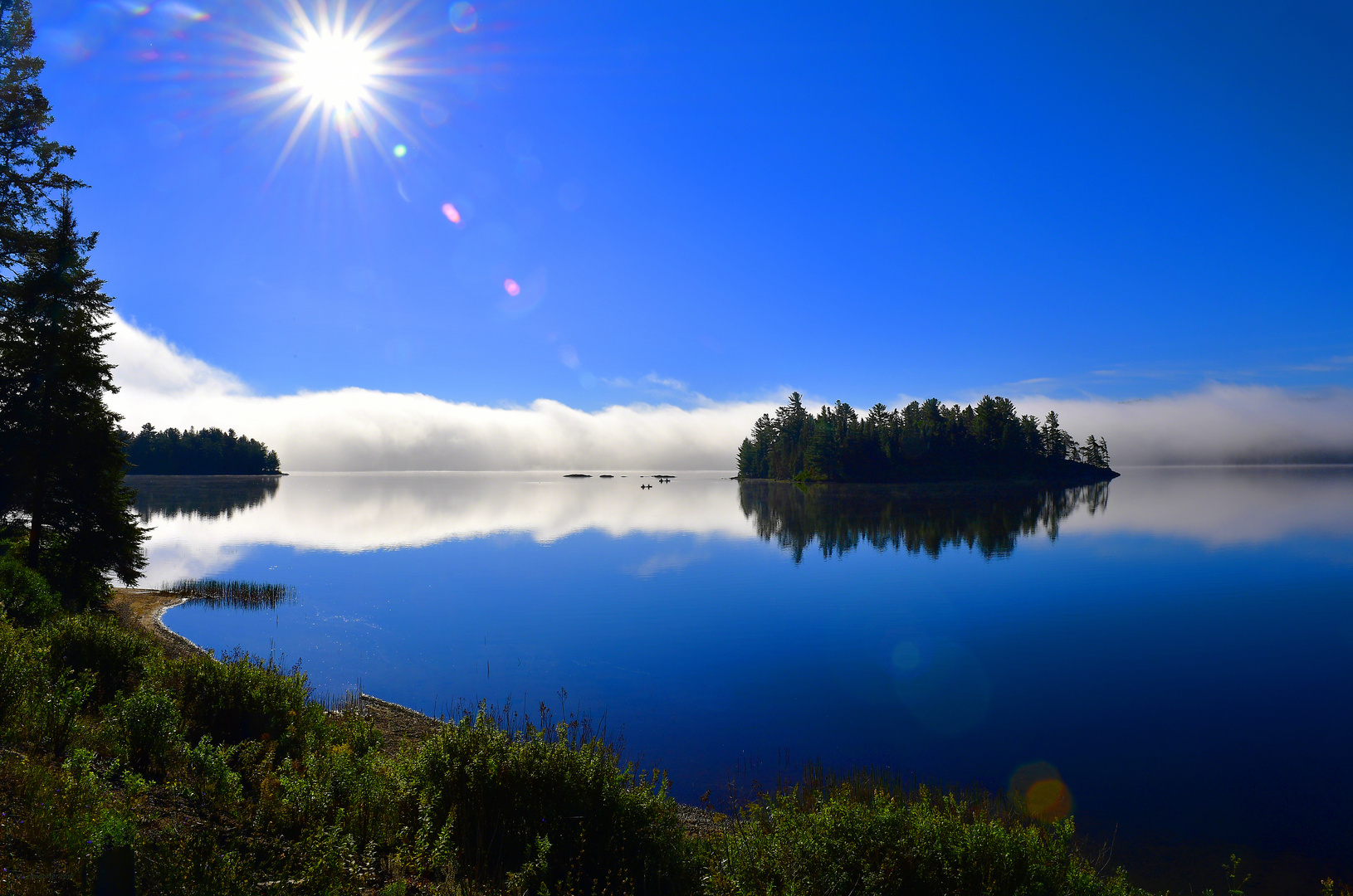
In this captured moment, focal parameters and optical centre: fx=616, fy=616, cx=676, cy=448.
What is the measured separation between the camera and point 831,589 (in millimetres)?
35406

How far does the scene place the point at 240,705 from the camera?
39.6 ft

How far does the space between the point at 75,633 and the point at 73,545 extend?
1681 centimetres

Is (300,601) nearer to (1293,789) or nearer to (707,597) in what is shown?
(707,597)

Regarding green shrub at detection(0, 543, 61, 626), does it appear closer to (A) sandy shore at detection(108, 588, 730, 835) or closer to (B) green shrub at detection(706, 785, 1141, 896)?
(A) sandy shore at detection(108, 588, 730, 835)

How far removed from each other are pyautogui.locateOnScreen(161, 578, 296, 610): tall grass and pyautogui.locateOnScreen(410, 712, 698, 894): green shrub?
30.5m

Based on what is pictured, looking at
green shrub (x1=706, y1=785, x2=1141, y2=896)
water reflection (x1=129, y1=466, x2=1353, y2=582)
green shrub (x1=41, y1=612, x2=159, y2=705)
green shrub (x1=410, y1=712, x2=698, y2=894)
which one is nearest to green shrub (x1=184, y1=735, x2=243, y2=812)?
green shrub (x1=410, y1=712, x2=698, y2=894)

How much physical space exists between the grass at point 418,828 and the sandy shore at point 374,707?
1321mm

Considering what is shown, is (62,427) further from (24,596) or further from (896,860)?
(896,860)

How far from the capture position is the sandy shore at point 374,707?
11392 mm

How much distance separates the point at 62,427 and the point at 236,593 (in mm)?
13302

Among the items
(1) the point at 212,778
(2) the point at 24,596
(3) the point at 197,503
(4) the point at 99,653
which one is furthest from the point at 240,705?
(3) the point at 197,503

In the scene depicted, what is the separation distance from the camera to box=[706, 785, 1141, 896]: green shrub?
7.14 meters

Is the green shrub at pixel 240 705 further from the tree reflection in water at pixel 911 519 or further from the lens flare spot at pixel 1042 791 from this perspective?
the tree reflection in water at pixel 911 519

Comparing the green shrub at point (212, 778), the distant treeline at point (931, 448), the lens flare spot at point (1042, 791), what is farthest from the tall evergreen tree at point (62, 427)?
the distant treeline at point (931, 448)
